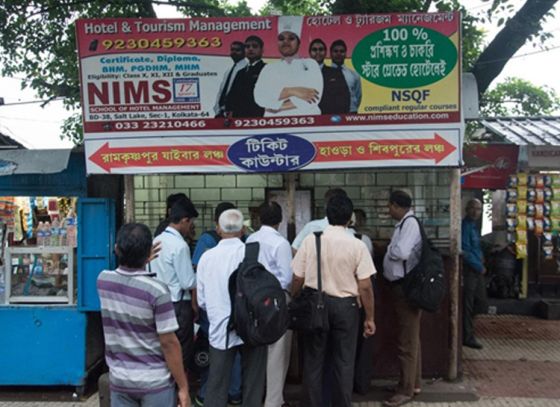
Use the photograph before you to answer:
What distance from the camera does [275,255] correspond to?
418 centimetres

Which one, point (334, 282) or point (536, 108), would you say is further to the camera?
point (536, 108)

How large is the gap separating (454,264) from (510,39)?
134 inches

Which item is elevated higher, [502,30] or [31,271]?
[502,30]

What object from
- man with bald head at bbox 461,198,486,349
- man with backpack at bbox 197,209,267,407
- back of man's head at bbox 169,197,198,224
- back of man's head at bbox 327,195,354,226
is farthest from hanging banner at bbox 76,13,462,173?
man with bald head at bbox 461,198,486,349

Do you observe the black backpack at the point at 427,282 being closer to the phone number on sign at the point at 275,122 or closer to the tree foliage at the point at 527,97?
the phone number on sign at the point at 275,122

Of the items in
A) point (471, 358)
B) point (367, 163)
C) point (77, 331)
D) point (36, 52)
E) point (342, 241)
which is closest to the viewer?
point (342, 241)

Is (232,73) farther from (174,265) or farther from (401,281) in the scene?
(401,281)

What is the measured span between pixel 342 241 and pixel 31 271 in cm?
312

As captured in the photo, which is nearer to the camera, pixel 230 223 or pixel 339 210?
pixel 230 223

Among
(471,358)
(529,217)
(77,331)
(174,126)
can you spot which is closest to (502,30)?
(529,217)

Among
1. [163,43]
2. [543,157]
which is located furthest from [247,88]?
[543,157]

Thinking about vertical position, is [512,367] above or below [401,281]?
below

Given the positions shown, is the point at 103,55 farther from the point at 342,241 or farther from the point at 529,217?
the point at 529,217

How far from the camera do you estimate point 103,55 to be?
190 inches
